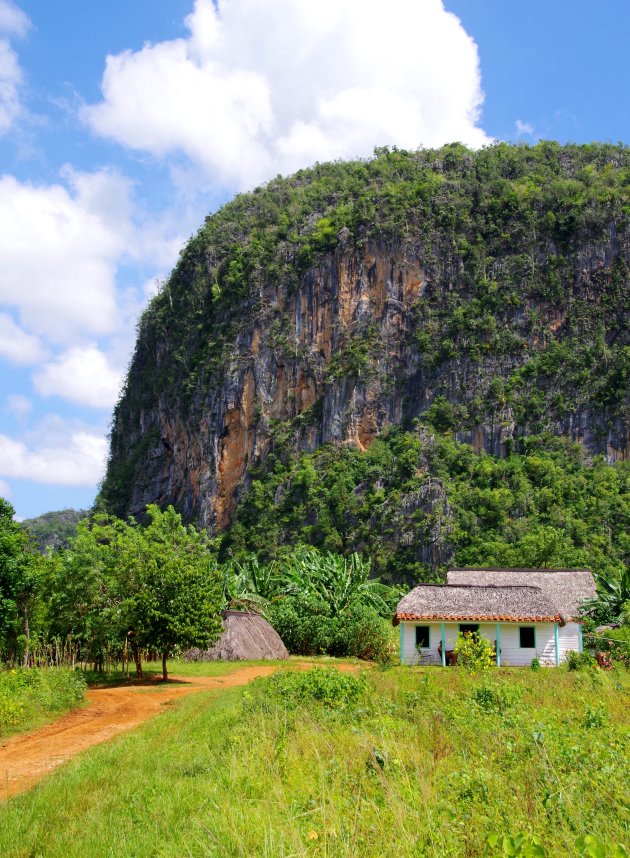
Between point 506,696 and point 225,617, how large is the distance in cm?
2117

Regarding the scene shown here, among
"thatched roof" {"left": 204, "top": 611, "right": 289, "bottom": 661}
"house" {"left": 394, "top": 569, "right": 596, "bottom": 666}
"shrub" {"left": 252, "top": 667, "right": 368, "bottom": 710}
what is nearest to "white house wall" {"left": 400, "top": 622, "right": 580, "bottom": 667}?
"house" {"left": 394, "top": 569, "right": 596, "bottom": 666}

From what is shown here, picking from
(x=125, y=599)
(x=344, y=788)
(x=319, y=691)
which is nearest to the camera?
(x=344, y=788)

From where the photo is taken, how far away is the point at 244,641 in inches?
1254

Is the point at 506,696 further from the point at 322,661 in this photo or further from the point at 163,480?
the point at 163,480

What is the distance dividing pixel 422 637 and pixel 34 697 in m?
16.5

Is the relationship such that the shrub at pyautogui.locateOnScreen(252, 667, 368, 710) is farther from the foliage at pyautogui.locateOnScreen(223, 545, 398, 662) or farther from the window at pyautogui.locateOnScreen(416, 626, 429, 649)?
the foliage at pyautogui.locateOnScreen(223, 545, 398, 662)

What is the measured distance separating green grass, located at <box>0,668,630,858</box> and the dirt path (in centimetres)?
70

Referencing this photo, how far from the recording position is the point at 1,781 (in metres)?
10.0

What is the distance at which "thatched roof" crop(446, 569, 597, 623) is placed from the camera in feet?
116

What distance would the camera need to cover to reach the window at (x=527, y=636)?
29250 millimetres

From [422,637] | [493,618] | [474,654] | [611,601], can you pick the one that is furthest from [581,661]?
[422,637]

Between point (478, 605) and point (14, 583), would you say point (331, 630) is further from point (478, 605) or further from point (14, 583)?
point (14, 583)

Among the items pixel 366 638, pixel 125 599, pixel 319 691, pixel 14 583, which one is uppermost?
pixel 14 583

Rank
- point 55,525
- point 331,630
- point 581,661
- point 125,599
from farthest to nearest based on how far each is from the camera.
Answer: point 55,525, point 331,630, point 125,599, point 581,661
